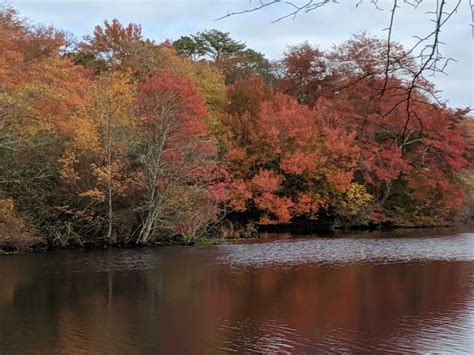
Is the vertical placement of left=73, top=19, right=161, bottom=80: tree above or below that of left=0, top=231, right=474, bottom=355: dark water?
above

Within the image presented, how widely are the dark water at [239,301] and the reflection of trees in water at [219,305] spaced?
26 mm

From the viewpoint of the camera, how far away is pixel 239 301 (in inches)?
517

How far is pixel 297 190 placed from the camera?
3120 centimetres

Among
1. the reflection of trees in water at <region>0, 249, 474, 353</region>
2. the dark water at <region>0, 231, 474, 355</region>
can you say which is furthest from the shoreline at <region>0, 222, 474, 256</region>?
the reflection of trees in water at <region>0, 249, 474, 353</region>

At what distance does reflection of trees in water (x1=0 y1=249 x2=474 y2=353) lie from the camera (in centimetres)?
1008

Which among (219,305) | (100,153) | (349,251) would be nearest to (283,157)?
(349,251)

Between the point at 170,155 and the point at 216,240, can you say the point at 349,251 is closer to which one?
the point at 216,240

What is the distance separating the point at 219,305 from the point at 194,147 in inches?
477

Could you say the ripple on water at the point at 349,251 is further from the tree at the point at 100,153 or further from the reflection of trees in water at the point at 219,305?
the tree at the point at 100,153

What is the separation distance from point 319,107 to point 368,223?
23.8ft

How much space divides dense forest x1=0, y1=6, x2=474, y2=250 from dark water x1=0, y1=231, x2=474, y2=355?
2.71 m

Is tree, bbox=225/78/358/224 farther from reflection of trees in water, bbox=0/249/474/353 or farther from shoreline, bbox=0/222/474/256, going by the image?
reflection of trees in water, bbox=0/249/474/353

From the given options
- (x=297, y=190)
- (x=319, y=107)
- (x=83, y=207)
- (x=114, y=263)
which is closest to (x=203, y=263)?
(x=114, y=263)

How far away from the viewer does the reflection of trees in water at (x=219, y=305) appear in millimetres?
10078
